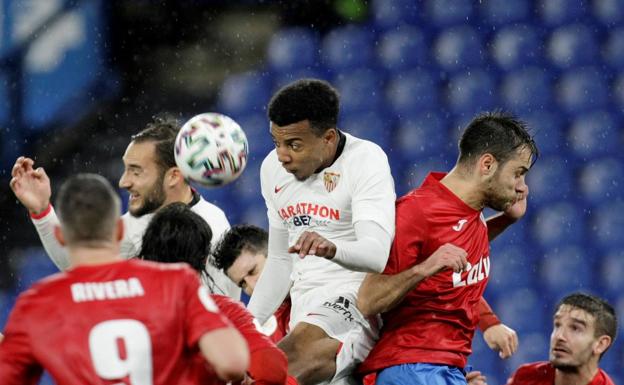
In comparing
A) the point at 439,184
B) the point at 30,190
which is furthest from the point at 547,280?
the point at 30,190

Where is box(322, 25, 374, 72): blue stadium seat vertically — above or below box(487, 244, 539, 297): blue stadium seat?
above

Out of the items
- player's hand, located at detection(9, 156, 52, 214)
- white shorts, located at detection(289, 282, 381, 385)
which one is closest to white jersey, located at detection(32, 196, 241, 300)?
player's hand, located at detection(9, 156, 52, 214)

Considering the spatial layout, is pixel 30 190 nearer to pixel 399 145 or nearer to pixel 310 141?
pixel 310 141

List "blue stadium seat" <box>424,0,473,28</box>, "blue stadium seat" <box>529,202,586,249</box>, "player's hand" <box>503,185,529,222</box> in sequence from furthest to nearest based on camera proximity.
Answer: "blue stadium seat" <box>424,0,473,28</box>
"blue stadium seat" <box>529,202,586,249</box>
"player's hand" <box>503,185,529,222</box>

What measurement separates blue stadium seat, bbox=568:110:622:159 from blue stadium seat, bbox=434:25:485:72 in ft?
2.74

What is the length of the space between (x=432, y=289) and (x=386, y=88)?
4018mm

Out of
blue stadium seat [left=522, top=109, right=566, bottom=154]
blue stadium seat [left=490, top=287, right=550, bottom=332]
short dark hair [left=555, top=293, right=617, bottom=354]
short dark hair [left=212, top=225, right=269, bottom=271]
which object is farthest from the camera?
blue stadium seat [left=522, top=109, right=566, bottom=154]

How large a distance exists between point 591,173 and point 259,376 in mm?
5094

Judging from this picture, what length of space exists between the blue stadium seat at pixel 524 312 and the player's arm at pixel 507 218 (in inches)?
114

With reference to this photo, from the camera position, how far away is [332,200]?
406 centimetres

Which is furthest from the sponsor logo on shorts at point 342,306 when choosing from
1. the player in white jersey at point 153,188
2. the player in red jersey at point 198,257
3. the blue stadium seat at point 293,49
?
the blue stadium seat at point 293,49

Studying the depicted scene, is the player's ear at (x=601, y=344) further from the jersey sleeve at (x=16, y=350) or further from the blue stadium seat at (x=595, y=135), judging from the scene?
the jersey sleeve at (x=16, y=350)

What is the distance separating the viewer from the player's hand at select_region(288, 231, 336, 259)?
3319 mm

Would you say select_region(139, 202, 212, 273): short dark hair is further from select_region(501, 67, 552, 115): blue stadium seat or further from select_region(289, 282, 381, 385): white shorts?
select_region(501, 67, 552, 115): blue stadium seat
